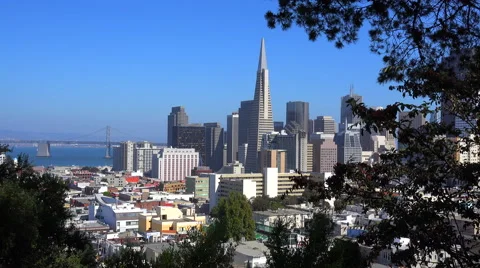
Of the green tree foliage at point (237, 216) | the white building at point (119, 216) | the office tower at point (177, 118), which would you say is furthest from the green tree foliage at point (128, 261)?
the office tower at point (177, 118)

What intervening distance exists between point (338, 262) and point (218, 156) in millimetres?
75294

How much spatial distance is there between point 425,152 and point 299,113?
8582 centimetres

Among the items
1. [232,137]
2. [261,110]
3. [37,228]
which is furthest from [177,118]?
[37,228]

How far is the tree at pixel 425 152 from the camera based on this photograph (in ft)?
7.91

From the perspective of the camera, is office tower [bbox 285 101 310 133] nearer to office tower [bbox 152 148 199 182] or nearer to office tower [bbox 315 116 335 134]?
office tower [bbox 315 116 335 134]

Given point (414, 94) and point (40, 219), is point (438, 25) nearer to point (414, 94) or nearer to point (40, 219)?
point (414, 94)

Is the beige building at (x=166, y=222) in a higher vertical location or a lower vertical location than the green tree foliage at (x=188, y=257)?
lower

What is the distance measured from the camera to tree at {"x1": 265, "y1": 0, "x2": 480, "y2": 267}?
2410 millimetres

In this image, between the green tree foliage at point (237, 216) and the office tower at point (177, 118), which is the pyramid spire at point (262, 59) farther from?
the green tree foliage at point (237, 216)

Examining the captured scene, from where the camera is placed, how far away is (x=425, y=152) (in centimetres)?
255

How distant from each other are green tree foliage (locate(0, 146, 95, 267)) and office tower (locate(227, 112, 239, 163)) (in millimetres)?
70420

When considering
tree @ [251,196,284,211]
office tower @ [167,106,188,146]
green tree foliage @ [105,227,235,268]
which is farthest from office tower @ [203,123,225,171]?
green tree foliage @ [105,227,235,268]

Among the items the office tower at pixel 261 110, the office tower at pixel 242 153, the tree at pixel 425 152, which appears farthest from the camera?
the office tower at pixel 261 110

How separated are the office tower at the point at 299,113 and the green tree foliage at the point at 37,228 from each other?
81778 millimetres
